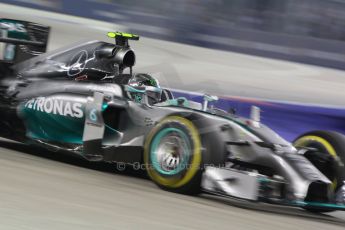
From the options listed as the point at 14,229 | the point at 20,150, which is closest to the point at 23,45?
the point at 20,150

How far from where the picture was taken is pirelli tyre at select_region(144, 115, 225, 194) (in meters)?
5.25

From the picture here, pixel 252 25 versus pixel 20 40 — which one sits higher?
pixel 252 25

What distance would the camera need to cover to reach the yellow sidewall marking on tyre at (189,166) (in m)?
5.26

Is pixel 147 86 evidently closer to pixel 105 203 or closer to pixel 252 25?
pixel 105 203

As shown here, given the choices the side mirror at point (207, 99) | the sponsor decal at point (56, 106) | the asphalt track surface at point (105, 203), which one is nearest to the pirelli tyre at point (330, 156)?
the asphalt track surface at point (105, 203)

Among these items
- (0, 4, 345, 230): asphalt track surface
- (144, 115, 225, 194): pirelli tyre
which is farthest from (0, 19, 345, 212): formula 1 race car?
(0, 4, 345, 230): asphalt track surface

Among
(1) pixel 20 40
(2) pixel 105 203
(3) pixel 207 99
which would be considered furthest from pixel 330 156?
(1) pixel 20 40

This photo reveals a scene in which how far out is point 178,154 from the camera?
17.9ft

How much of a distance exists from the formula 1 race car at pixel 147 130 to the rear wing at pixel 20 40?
1 centimetres

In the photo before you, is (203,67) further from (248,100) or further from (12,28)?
(12,28)

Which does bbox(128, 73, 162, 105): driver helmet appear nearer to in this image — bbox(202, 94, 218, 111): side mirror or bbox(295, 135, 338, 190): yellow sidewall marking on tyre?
Answer: bbox(202, 94, 218, 111): side mirror

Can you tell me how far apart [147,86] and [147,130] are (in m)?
0.73

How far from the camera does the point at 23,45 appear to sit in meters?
7.39

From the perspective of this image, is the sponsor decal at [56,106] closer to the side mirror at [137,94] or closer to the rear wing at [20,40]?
the side mirror at [137,94]
